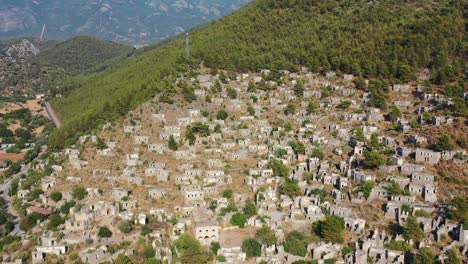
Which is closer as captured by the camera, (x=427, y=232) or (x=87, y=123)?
Result: (x=427, y=232)

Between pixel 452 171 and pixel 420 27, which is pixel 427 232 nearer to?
pixel 452 171

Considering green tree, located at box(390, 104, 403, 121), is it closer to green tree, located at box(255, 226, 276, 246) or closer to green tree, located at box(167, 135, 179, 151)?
green tree, located at box(255, 226, 276, 246)

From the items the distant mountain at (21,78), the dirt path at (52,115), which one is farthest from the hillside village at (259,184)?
the distant mountain at (21,78)

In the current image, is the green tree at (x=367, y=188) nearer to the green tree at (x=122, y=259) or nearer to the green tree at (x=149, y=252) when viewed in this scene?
the green tree at (x=149, y=252)

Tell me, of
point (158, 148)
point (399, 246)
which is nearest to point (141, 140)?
point (158, 148)

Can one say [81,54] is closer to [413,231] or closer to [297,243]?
[297,243]

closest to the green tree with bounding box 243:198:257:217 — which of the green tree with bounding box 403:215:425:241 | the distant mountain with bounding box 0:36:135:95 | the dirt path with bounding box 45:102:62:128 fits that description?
the green tree with bounding box 403:215:425:241

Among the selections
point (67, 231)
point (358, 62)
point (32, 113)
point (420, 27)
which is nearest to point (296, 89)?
point (358, 62)
